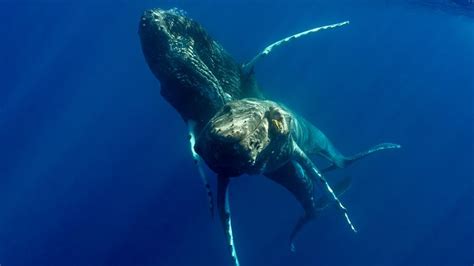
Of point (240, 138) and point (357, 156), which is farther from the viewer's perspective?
point (357, 156)

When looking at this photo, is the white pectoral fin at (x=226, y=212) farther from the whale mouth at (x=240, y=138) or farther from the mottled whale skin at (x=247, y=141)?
the whale mouth at (x=240, y=138)

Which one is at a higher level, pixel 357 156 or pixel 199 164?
pixel 199 164

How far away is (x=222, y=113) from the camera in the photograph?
694 cm

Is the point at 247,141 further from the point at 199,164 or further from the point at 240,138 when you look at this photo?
the point at 199,164

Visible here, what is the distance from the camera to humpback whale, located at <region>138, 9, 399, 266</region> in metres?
6.27

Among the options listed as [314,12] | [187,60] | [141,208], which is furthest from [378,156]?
[314,12]

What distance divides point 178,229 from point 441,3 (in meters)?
27.9

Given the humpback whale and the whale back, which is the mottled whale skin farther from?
the whale back

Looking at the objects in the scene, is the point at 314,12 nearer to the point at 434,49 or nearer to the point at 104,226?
the point at 434,49

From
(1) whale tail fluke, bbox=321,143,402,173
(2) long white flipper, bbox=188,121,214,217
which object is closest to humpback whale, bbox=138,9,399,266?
(2) long white flipper, bbox=188,121,214,217

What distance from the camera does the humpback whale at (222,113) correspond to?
6.27 metres

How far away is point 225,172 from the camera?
22.4 feet

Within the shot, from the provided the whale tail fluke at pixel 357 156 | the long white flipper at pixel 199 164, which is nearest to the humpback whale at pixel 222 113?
the long white flipper at pixel 199 164

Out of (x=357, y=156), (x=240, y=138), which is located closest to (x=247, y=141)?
(x=240, y=138)
